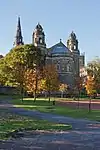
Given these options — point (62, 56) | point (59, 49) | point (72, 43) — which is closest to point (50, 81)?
point (62, 56)

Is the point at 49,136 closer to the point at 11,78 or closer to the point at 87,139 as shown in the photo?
the point at 87,139

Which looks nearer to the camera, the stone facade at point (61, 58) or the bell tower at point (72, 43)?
the stone facade at point (61, 58)

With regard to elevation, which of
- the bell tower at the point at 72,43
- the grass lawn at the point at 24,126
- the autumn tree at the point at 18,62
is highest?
the bell tower at the point at 72,43

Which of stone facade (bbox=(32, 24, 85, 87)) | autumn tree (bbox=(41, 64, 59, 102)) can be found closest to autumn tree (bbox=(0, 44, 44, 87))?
autumn tree (bbox=(41, 64, 59, 102))

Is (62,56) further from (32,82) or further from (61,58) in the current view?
(32,82)

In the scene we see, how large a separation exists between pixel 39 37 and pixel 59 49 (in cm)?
825

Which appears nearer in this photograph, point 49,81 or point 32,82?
A: point 49,81

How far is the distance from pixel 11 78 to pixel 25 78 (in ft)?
28.6

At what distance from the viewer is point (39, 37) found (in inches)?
5010

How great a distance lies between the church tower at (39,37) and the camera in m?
127

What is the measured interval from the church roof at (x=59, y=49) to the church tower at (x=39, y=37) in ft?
11.1

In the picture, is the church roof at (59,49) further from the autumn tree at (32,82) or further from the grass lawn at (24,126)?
the grass lawn at (24,126)

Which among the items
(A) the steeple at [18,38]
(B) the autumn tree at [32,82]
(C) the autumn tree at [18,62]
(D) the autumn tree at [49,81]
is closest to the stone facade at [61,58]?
(A) the steeple at [18,38]

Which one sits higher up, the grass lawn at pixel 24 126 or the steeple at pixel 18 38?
the steeple at pixel 18 38
